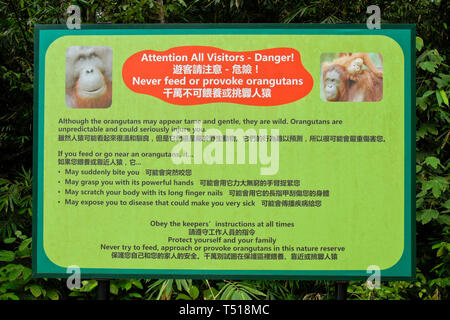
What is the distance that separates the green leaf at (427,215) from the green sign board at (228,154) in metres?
1.00

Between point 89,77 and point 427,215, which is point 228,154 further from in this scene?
point 427,215

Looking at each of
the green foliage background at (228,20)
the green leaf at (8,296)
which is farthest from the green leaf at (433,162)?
the green leaf at (8,296)

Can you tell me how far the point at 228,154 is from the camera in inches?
82.0

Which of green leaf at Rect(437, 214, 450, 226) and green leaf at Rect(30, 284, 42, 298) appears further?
green leaf at Rect(437, 214, 450, 226)

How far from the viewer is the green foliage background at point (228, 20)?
294cm

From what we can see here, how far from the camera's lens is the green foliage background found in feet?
9.65

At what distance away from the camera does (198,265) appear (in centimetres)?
210

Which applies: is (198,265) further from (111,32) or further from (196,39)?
(111,32)

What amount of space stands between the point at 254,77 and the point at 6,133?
3105 mm

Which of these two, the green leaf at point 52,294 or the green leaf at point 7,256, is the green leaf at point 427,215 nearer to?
the green leaf at point 52,294

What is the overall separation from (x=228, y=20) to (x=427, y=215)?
2713 millimetres

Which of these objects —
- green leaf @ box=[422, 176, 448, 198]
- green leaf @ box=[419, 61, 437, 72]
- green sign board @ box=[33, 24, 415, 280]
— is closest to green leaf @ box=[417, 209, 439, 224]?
green leaf @ box=[422, 176, 448, 198]

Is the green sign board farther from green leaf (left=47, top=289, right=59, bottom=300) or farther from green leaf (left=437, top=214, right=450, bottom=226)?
green leaf (left=437, top=214, right=450, bottom=226)

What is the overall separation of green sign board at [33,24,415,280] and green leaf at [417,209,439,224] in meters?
1.00
